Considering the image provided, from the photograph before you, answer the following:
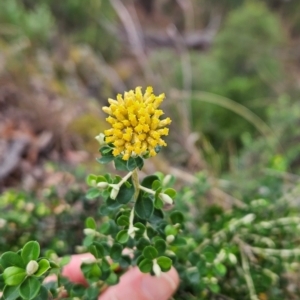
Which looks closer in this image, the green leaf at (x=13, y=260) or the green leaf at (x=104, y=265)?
the green leaf at (x=13, y=260)

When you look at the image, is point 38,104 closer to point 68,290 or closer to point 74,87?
point 74,87

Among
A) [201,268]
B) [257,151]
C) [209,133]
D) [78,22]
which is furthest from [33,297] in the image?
[78,22]

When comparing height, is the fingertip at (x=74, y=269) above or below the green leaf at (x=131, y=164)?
below

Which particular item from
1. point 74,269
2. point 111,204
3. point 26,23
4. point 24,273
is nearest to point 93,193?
point 111,204

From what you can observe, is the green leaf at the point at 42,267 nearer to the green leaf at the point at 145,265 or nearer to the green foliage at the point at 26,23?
the green leaf at the point at 145,265

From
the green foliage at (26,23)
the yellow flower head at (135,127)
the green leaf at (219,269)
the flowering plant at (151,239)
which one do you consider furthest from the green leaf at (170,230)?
the green foliage at (26,23)

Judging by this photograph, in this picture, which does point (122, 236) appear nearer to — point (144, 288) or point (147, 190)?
point (147, 190)
